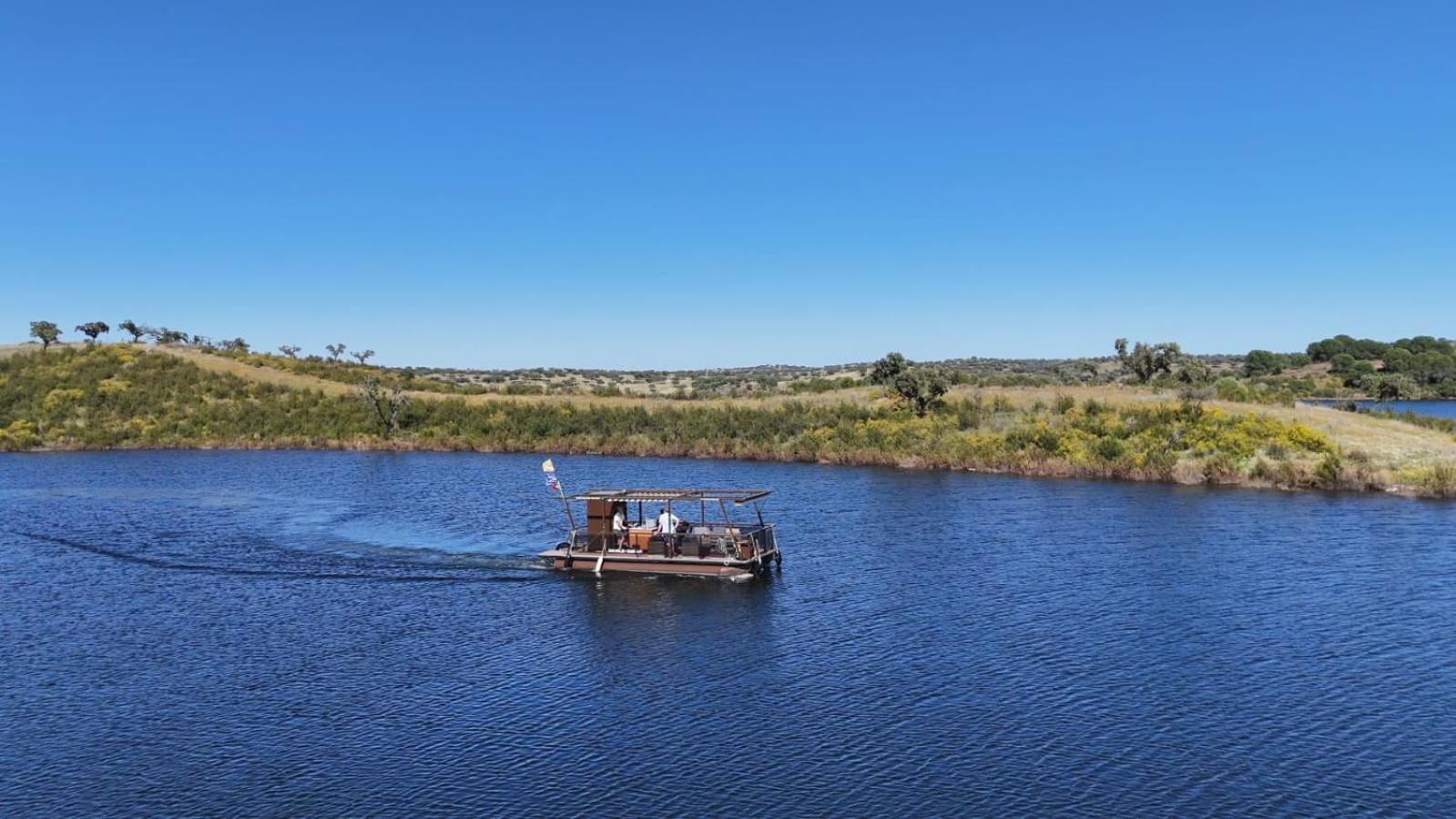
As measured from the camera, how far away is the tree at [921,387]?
87.1 metres

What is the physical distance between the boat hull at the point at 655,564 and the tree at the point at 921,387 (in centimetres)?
4654

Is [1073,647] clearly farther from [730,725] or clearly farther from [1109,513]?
Result: [1109,513]

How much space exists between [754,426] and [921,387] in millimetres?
14607

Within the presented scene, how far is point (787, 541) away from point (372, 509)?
82.3 feet

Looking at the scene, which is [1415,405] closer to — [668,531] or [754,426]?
[754,426]

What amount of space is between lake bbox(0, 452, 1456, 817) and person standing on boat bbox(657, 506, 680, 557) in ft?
6.33

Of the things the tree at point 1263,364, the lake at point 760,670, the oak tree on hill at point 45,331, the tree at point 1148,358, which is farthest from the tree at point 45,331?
the tree at point 1263,364

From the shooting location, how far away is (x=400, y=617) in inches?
1430

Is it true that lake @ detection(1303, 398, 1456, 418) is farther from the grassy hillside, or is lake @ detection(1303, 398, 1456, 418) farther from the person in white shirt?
the person in white shirt

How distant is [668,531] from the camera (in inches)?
1750

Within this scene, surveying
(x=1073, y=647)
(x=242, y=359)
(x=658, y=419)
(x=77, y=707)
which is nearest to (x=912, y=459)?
(x=658, y=419)

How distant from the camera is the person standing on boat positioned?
43.7 meters

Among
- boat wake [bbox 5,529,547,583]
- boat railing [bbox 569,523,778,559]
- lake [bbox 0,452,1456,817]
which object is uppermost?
boat railing [bbox 569,523,778,559]

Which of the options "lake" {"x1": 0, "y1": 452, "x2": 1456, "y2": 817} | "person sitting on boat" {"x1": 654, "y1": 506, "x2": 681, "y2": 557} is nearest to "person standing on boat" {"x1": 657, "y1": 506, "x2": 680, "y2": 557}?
"person sitting on boat" {"x1": 654, "y1": 506, "x2": 681, "y2": 557}
